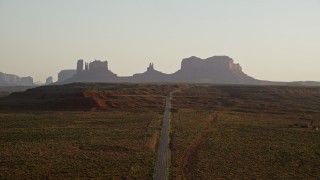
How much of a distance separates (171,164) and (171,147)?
7.77 m

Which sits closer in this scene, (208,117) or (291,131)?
(291,131)

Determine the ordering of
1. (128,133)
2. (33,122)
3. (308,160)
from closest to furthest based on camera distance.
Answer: (308,160)
(128,133)
(33,122)

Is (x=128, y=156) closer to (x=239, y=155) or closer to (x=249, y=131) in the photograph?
(x=239, y=155)

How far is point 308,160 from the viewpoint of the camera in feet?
125

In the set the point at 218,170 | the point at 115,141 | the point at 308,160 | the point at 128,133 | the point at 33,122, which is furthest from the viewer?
the point at 33,122

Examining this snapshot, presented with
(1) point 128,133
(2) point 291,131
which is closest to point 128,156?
(1) point 128,133

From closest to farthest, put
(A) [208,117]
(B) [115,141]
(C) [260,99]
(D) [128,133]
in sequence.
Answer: (B) [115,141]
(D) [128,133]
(A) [208,117]
(C) [260,99]

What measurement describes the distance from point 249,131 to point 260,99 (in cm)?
6289

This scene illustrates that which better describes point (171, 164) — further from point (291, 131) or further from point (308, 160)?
point (291, 131)

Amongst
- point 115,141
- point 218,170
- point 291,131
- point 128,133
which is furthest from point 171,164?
point 291,131

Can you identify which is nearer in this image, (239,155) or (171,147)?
(239,155)

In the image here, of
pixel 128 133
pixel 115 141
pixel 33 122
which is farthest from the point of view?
pixel 33 122

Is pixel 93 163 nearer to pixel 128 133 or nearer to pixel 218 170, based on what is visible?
pixel 218 170

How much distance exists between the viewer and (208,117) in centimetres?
7219
